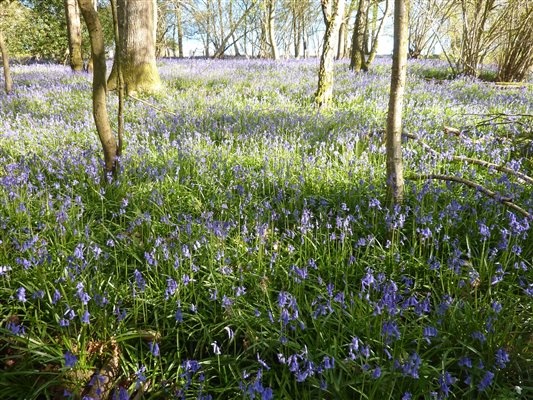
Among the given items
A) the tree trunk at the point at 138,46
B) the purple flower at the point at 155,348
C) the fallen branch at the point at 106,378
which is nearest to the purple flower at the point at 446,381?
the purple flower at the point at 155,348

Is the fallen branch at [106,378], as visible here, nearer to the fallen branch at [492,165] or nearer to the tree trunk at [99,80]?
the tree trunk at [99,80]

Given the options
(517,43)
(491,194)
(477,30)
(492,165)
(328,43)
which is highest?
(477,30)

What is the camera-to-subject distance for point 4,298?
2.37 meters

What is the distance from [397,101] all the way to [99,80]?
8.96 feet

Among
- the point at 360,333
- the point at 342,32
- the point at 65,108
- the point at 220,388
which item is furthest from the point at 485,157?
the point at 342,32

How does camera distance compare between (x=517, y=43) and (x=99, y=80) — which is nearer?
(x=99, y=80)

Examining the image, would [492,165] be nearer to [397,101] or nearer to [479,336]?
[397,101]

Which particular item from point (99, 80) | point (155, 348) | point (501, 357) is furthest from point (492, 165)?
point (99, 80)

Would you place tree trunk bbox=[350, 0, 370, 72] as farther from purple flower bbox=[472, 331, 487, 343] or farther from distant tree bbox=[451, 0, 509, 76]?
purple flower bbox=[472, 331, 487, 343]

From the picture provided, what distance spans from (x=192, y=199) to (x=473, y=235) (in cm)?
251

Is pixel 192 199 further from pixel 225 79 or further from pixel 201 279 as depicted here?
pixel 225 79

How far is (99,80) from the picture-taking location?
11.6ft

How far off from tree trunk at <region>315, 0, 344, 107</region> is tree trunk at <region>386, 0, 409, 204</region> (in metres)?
4.65

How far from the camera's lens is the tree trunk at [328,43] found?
731 cm
